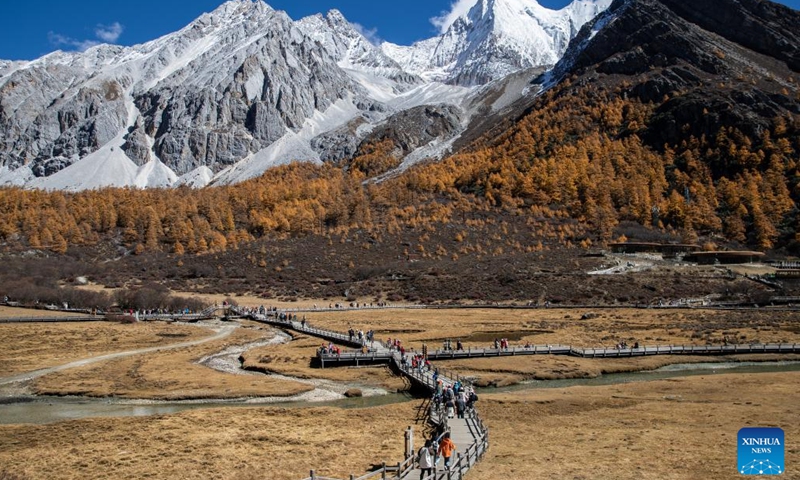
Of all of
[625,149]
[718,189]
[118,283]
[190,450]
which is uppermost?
[625,149]

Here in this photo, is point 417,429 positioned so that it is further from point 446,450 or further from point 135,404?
Result: point 135,404

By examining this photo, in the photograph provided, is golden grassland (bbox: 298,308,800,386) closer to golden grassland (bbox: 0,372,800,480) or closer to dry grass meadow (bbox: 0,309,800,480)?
dry grass meadow (bbox: 0,309,800,480)

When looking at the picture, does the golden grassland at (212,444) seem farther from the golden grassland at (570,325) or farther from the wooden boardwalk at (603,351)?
the golden grassland at (570,325)

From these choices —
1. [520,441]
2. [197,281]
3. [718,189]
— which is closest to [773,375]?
[520,441]

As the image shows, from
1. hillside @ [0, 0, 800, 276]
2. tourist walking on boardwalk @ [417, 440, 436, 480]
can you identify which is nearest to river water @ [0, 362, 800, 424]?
tourist walking on boardwalk @ [417, 440, 436, 480]

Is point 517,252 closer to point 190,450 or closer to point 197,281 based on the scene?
point 197,281
